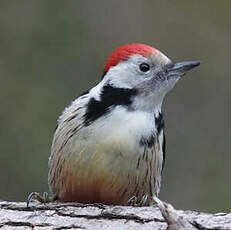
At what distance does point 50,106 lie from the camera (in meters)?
7.83

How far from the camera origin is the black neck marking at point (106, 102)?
5.04m

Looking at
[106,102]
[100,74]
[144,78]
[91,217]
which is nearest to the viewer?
[91,217]

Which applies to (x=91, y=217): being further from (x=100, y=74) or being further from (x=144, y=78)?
(x=100, y=74)

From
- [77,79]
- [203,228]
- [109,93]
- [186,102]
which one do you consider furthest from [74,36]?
[203,228]

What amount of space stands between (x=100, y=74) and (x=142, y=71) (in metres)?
2.82

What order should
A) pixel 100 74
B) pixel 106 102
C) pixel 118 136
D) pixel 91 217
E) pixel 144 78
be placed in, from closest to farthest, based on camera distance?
pixel 91 217
pixel 118 136
pixel 106 102
pixel 144 78
pixel 100 74

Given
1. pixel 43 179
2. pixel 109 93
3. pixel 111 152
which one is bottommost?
pixel 43 179

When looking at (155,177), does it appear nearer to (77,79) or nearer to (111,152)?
(111,152)

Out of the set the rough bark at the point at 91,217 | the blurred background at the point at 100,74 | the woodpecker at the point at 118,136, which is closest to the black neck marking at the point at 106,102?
the woodpecker at the point at 118,136

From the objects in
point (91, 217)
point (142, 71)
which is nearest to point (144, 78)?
point (142, 71)

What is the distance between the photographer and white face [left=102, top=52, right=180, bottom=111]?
201 inches

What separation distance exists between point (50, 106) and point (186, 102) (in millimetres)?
1347

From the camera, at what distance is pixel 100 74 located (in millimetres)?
8039

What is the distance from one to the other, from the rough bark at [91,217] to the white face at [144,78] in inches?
30.4
